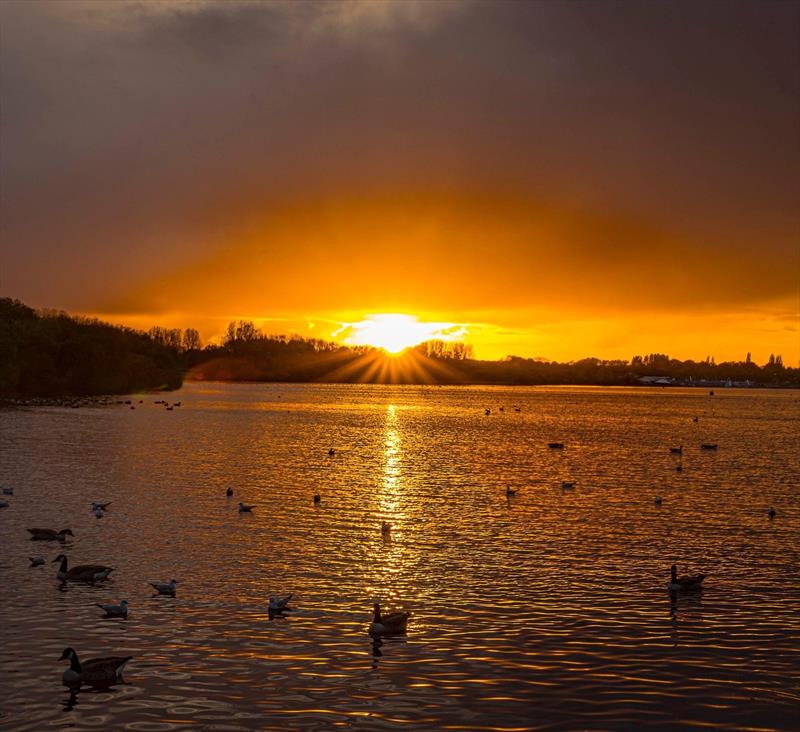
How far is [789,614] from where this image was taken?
27.7m

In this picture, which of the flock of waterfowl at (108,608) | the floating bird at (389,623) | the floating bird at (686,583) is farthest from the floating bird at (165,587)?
the floating bird at (686,583)

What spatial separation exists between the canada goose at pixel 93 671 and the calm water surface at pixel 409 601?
0.44 metres

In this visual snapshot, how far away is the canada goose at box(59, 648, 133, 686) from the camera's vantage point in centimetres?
2039

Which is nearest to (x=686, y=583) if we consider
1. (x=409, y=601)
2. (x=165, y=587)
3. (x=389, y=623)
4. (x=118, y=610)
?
(x=409, y=601)

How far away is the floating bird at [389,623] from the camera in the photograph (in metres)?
24.6

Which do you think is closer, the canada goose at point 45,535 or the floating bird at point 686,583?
the floating bird at point 686,583

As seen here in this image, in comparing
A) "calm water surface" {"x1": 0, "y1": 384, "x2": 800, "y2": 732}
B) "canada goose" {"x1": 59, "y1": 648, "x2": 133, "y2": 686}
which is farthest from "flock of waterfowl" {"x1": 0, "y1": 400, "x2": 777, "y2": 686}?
"calm water surface" {"x1": 0, "y1": 384, "x2": 800, "y2": 732}

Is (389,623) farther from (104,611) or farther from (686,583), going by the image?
(686,583)

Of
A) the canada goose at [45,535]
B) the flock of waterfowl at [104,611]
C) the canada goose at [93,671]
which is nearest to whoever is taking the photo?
the canada goose at [93,671]

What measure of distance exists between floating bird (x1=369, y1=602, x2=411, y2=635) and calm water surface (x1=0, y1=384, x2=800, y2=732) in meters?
0.39

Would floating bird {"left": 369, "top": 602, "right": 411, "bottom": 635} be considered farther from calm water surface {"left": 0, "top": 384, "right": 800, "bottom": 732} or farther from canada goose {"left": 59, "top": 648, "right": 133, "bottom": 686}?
canada goose {"left": 59, "top": 648, "right": 133, "bottom": 686}

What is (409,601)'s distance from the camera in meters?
28.9

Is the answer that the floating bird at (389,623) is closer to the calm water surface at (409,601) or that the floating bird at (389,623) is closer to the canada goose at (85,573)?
the calm water surface at (409,601)

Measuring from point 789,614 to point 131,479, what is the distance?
48396 millimetres
